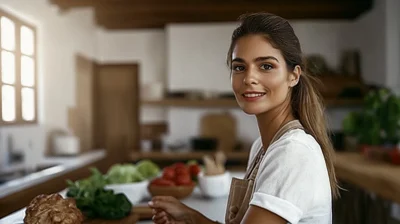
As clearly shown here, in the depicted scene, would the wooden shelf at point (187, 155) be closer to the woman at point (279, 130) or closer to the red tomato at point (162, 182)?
the red tomato at point (162, 182)

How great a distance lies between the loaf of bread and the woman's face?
57cm

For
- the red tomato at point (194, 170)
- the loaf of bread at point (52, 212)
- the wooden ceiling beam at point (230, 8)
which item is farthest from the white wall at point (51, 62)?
the loaf of bread at point (52, 212)

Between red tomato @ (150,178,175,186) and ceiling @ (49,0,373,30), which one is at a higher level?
ceiling @ (49,0,373,30)

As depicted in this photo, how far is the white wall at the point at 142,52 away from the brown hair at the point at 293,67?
4760 mm

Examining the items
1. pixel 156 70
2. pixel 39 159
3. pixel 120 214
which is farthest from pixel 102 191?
pixel 156 70

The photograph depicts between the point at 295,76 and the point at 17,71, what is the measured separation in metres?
1.94

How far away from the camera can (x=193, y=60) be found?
17.6ft

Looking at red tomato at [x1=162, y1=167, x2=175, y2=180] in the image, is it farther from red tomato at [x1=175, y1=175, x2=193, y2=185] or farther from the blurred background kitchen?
the blurred background kitchen

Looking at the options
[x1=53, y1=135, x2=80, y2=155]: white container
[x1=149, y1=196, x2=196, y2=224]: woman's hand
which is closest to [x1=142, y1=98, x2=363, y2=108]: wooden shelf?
[x1=53, y1=135, x2=80, y2=155]: white container

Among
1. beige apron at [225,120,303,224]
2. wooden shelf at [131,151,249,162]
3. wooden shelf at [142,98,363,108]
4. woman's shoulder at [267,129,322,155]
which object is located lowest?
wooden shelf at [131,151,249,162]

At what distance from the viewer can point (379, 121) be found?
3154mm

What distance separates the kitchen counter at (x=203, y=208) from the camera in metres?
1.38

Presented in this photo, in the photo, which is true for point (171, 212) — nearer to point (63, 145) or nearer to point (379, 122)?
point (379, 122)

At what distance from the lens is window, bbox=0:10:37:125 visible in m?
2.10
